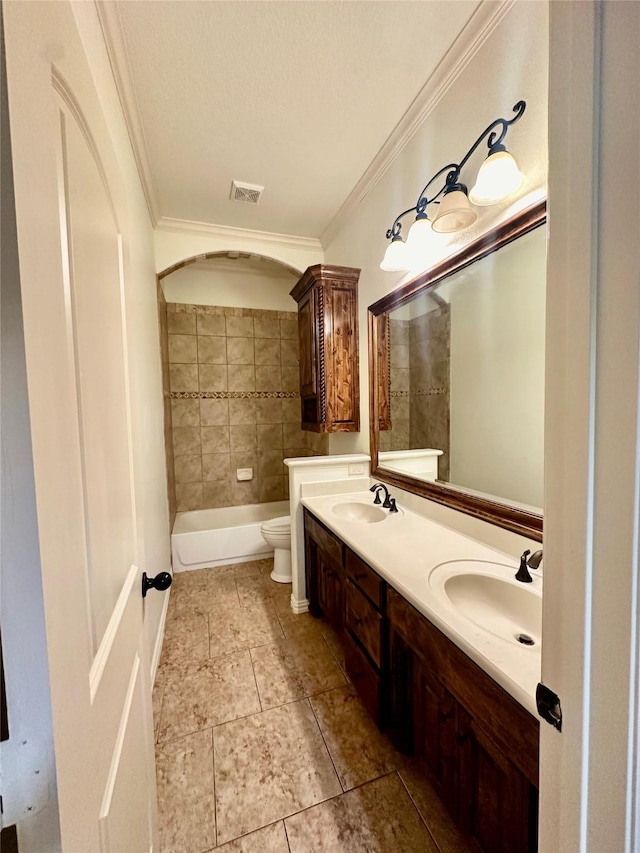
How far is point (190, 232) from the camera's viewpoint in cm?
243

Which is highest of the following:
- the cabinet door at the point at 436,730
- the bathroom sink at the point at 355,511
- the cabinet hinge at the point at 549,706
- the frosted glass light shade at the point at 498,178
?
the frosted glass light shade at the point at 498,178

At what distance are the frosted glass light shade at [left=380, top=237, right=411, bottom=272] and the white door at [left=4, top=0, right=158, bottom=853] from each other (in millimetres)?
1259

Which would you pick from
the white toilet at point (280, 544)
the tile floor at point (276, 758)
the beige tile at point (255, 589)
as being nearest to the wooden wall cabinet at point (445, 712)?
the tile floor at point (276, 758)

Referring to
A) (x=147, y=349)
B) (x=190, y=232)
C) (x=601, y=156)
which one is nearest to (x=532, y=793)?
(x=601, y=156)

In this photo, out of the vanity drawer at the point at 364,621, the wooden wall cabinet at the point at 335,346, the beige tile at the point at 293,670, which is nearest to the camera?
the vanity drawer at the point at 364,621

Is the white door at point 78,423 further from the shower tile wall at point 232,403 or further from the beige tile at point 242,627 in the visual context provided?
the shower tile wall at point 232,403

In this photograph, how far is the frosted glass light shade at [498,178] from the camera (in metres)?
1.05

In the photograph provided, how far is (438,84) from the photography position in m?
1.38

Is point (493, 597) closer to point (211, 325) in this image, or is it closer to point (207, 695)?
point (207, 695)

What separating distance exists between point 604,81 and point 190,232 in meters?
2.63

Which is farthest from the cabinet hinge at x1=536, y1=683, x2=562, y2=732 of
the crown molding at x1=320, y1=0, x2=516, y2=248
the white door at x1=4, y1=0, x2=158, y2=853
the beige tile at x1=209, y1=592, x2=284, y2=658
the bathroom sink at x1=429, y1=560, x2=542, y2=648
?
the crown molding at x1=320, y1=0, x2=516, y2=248

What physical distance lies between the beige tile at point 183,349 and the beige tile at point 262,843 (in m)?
3.18

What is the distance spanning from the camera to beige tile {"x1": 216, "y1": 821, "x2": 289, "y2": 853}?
3.36 ft

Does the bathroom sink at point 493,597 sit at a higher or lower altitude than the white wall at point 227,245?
lower
